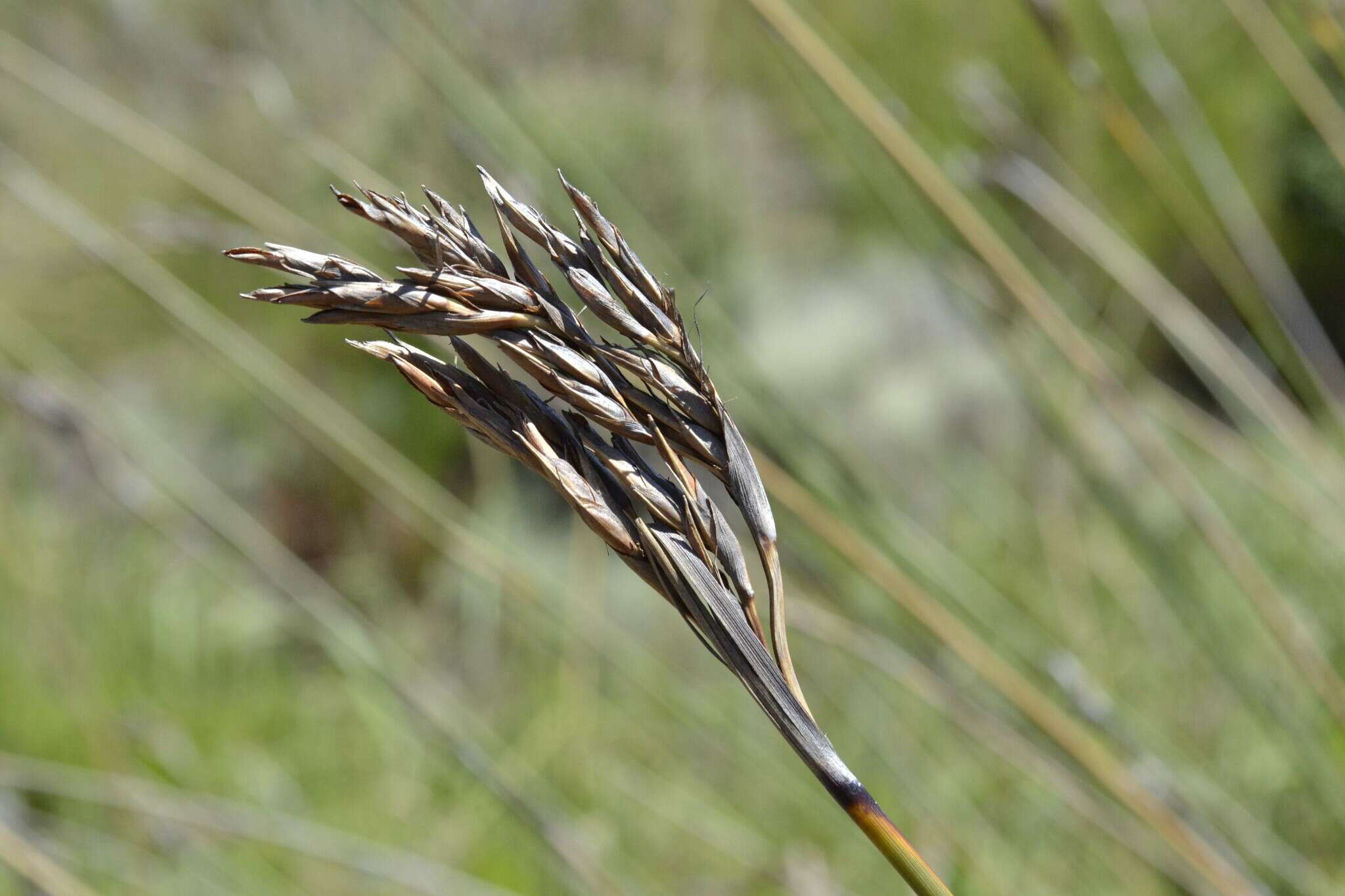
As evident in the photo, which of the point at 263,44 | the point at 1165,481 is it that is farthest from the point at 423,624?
the point at 263,44

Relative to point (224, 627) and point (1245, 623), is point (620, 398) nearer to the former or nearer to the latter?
point (1245, 623)

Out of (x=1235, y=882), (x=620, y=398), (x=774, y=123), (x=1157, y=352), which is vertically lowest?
(x=1157, y=352)

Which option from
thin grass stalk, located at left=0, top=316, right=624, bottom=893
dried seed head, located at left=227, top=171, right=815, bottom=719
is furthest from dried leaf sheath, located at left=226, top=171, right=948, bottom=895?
thin grass stalk, located at left=0, top=316, right=624, bottom=893

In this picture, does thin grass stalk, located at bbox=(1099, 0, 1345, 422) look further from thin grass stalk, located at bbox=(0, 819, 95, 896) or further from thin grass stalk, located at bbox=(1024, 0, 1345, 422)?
thin grass stalk, located at bbox=(0, 819, 95, 896)

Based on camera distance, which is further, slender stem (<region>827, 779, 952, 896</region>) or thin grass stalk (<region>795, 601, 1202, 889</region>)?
thin grass stalk (<region>795, 601, 1202, 889</region>)

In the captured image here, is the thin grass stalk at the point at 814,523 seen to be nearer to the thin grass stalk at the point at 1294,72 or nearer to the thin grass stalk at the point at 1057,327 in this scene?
the thin grass stalk at the point at 1057,327
